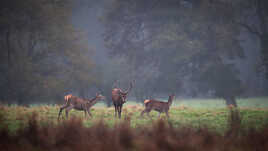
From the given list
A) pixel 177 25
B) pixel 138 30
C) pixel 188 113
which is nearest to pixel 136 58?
pixel 138 30

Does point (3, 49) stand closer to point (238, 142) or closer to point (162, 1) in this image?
point (162, 1)

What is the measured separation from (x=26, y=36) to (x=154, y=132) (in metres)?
24.1

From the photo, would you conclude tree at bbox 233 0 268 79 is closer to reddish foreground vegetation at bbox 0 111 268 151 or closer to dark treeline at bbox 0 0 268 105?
dark treeline at bbox 0 0 268 105

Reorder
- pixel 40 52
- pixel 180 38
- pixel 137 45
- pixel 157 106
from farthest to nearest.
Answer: pixel 137 45, pixel 40 52, pixel 180 38, pixel 157 106

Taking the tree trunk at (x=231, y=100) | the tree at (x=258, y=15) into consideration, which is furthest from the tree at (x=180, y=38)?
the tree at (x=258, y=15)

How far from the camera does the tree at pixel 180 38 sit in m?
26.3

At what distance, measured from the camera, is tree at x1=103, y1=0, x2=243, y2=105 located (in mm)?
26266

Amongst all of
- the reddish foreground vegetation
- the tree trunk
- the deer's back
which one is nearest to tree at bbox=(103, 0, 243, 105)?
the tree trunk

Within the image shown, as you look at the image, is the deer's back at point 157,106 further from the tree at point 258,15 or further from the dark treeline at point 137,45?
the tree at point 258,15

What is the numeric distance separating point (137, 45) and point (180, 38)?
5994 millimetres

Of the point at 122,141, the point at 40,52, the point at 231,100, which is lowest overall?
the point at 231,100

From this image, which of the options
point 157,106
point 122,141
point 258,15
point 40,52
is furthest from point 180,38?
point 122,141

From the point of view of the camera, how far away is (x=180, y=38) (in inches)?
1037

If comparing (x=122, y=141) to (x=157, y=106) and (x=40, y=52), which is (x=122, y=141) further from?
(x=40, y=52)
